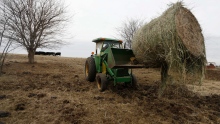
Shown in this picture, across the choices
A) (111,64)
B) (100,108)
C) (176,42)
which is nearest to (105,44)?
(111,64)

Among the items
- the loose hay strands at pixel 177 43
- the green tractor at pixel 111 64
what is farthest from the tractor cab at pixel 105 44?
the loose hay strands at pixel 177 43

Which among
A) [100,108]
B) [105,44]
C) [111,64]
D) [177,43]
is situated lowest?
[100,108]

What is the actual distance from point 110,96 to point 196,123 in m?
2.42

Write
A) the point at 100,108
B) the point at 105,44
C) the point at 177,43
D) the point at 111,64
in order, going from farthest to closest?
1. the point at 105,44
2. the point at 111,64
3. the point at 100,108
4. the point at 177,43

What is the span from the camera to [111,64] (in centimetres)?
491

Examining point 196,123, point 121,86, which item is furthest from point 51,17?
point 196,123

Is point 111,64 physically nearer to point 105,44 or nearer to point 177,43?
point 105,44

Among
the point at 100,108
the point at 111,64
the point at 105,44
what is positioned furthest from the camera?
the point at 105,44

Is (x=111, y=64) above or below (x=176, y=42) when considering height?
below

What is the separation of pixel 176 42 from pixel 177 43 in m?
0.03

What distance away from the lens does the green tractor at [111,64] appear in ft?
16.7

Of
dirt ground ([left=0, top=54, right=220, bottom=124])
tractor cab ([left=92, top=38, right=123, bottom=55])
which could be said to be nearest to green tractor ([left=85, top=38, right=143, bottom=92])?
tractor cab ([left=92, top=38, right=123, bottom=55])

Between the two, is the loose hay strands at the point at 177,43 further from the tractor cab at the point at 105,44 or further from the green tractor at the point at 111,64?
the tractor cab at the point at 105,44

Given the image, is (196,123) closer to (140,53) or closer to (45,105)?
(140,53)
